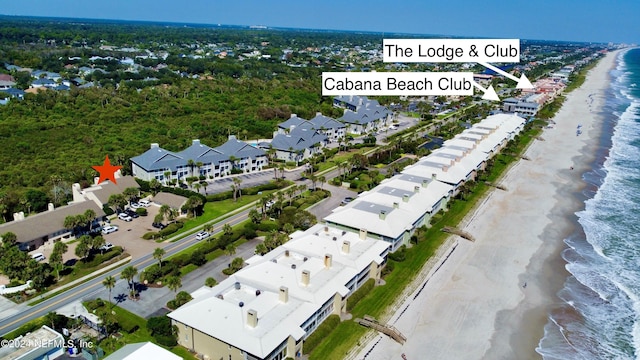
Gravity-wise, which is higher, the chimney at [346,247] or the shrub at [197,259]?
the chimney at [346,247]

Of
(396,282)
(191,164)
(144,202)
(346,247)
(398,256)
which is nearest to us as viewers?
(346,247)

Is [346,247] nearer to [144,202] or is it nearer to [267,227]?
[267,227]

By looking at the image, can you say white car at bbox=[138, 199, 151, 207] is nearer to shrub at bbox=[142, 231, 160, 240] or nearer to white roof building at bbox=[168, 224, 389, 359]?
shrub at bbox=[142, 231, 160, 240]

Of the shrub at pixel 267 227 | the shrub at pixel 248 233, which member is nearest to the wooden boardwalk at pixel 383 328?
the shrub at pixel 248 233

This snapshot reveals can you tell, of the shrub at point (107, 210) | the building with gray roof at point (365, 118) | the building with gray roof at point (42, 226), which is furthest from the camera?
the building with gray roof at point (365, 118)

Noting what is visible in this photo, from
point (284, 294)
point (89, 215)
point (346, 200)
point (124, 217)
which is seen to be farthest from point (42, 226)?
point (346, 200)

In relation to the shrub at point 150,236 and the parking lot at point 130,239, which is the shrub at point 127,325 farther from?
the shrub at point 150,236

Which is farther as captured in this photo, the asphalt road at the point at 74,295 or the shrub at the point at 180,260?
the shrub at the point at 180,260

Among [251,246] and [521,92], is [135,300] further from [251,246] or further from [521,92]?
[521,92]
